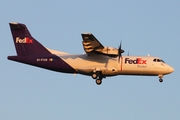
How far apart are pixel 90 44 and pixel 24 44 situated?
798 centimetres

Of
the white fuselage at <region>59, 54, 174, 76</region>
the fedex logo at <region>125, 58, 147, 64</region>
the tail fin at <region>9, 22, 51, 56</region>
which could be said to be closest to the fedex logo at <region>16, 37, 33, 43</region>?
the tail fin at <region>9, 22, 51, 56</region>

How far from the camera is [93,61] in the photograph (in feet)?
116

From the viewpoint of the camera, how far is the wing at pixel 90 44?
3163 cm

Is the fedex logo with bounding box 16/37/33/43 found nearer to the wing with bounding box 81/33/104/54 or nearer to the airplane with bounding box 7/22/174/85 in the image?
the airplane with bounding box 7/22/174/85

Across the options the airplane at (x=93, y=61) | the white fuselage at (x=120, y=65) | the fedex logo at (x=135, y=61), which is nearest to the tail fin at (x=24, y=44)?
the airplane at (x=93, y=61)

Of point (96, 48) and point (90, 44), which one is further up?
point (90, 44)

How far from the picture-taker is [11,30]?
120 feet

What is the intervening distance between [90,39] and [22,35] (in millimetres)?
8659

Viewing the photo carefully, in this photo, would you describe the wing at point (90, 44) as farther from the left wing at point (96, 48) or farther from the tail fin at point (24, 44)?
the tail fin at point (24, 44)

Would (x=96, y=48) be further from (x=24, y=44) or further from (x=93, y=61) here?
(x=24, y=44)

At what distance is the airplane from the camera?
34.5 meters

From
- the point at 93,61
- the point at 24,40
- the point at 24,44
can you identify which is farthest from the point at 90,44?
the point at 24,40

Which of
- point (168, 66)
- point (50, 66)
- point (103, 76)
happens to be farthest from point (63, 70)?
point (168, 66)

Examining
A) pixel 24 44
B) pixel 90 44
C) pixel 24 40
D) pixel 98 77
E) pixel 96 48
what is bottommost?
pixel 98 77
